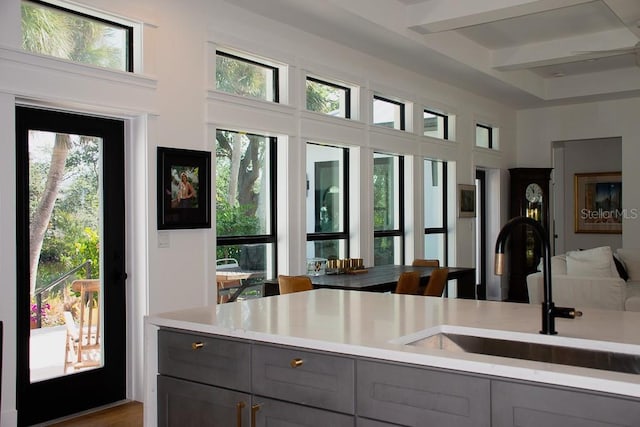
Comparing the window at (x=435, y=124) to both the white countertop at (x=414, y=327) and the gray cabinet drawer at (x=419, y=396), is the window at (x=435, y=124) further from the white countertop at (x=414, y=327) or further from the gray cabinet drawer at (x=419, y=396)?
the gray cabinet drawer at (x=419, y=396)

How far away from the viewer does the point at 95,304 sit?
14.6 ft

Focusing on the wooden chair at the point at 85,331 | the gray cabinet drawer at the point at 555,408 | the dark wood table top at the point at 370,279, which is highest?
the gray cabinet drawer at the point at 555,408

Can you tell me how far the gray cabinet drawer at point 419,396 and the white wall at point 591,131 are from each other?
9344 mm

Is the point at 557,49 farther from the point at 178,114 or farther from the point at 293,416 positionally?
the point at 293,416

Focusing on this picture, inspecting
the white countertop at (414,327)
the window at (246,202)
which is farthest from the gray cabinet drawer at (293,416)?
the window at (246,202)

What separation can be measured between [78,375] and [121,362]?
1.14 ft

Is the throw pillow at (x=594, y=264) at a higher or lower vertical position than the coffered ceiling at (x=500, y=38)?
lower

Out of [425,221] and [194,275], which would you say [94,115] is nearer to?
[194,275]

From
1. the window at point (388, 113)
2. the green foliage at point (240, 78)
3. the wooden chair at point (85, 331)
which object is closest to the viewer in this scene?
the wooden chair at point (85, 331)

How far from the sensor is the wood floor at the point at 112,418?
407 cm

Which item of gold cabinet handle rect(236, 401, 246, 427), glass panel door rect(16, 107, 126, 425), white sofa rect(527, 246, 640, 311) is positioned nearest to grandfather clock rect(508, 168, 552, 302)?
white sofa rect(527, 246, 640, 311)

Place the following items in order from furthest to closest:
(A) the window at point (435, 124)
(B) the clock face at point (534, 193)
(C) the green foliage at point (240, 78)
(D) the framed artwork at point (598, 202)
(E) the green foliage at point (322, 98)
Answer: (D) the framed artwork at point (598, 202), (B) the clock face at point (534, 193), (A) the window at point (435, 124), (E) the green foliage at point (322, 98), (C) the green foliage at point (240, 78)

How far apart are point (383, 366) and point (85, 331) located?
3.24 meters

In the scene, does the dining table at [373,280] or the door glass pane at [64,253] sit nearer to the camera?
the door glass pane at [64,253]
